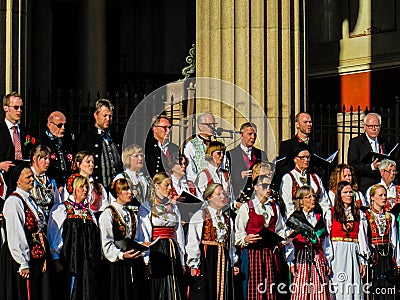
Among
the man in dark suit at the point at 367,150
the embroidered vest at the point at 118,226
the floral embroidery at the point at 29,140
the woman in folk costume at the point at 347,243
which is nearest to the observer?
the embroidered vest at the point at 118,226

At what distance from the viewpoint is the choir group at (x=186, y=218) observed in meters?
15.0

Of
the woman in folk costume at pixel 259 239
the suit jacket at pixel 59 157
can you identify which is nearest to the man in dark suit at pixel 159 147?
the suit jacket at pixel 59 157

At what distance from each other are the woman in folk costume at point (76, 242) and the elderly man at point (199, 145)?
5.68 ft

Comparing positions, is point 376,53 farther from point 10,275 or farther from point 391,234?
point 10,275

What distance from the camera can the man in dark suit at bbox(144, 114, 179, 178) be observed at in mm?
16250

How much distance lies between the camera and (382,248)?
1700 cm

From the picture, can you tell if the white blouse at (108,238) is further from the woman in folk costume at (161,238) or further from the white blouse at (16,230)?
the white blouse at (16,230)

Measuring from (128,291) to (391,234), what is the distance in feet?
11.8

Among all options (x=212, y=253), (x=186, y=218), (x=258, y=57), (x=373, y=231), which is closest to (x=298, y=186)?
(x=373, y=231)

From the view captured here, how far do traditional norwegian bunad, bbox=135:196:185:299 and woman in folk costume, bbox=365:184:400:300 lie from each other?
2.64 metres

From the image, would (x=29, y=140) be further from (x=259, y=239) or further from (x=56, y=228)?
(x=259, y=239)

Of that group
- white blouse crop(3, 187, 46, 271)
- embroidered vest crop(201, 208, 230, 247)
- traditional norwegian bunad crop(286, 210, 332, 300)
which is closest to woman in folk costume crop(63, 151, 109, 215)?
white blouse crop(3, 187, 46, 271)

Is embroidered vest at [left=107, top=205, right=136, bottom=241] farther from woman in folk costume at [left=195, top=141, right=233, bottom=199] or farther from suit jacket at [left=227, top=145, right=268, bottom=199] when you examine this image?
suit jacket at [left=227, top=145, right=268, bottom=199]

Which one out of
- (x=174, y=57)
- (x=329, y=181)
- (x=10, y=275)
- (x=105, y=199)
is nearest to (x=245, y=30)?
(x=329, y=181)
